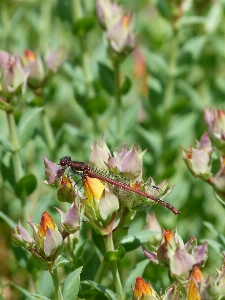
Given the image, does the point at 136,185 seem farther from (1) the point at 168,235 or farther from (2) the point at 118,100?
(2) the point at 118,100

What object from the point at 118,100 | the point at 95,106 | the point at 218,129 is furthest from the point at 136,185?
the point at 95,106

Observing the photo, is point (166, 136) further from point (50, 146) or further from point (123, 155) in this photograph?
point (123, 155)

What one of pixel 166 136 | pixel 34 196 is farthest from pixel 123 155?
pixel 34 196

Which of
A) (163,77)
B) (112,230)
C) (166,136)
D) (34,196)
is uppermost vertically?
(112,230)

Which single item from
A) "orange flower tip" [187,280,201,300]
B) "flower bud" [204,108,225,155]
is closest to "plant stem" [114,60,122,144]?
"flower bud" [204,108,225,155]

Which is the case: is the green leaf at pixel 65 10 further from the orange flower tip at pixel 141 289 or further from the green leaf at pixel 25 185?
the orange flower tip at pixel 141 289

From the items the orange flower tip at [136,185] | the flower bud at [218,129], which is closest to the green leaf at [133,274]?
the orange flower tip at [136,185]

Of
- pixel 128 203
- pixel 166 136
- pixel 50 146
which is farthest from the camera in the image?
pixel 166 136
